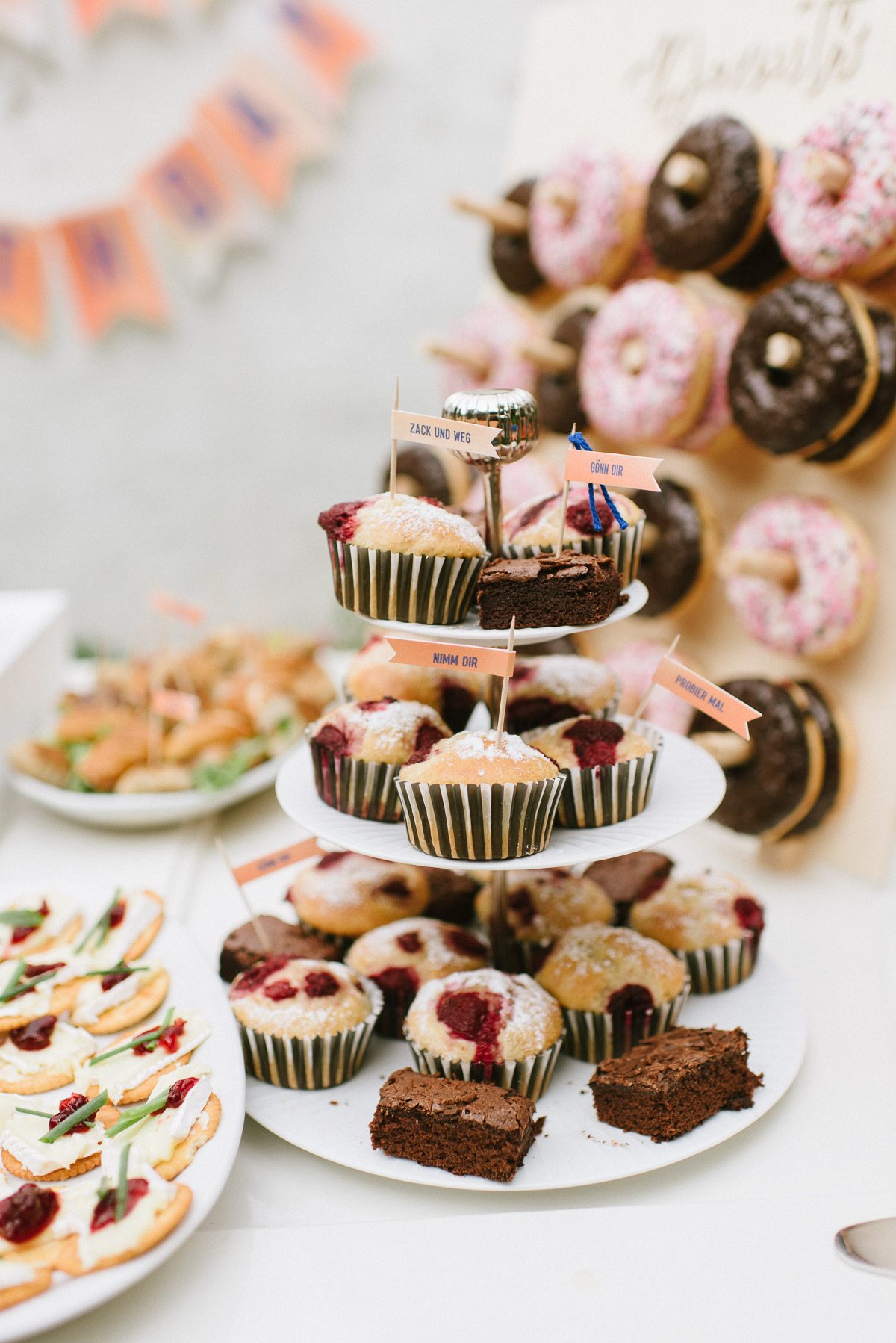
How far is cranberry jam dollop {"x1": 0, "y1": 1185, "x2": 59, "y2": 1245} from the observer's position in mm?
1293

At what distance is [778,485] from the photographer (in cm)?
244

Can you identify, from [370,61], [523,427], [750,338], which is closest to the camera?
[523,427]

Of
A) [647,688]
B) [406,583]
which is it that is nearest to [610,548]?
[406,583]

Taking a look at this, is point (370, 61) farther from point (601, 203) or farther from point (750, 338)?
point (750, 338)

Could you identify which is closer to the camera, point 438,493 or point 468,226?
point 438,493

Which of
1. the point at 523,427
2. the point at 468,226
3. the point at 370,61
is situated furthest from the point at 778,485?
the point at 370,61

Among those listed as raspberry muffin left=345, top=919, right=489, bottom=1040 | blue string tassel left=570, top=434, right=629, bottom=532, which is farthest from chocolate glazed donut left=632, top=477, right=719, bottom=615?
raspberry muffin left=345, top=919, right=489, bottom=1040

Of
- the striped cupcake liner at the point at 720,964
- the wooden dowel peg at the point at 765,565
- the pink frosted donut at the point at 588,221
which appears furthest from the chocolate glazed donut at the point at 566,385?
the striped cupcake liner at the point at 720,964

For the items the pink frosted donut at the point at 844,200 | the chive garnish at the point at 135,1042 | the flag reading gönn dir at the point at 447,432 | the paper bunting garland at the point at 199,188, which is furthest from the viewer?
the paper bunting garland at the point at 199,188

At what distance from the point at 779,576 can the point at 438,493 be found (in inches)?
38.5

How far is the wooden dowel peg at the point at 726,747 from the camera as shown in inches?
87.9

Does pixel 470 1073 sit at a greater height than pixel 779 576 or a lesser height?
lesser

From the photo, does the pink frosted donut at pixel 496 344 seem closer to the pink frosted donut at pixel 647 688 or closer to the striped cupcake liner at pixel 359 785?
the pink frosted donut at pixel 647 688

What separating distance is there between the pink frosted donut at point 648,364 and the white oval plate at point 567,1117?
1236mm
